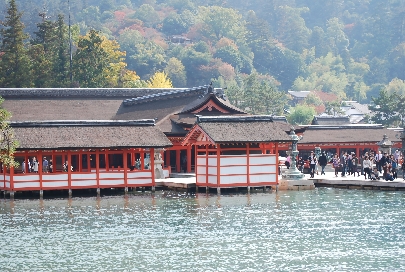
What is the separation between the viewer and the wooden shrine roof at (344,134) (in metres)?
81.9

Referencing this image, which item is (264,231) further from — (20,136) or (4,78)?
(4,78)

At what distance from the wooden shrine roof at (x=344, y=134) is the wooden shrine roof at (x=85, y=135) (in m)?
25.7

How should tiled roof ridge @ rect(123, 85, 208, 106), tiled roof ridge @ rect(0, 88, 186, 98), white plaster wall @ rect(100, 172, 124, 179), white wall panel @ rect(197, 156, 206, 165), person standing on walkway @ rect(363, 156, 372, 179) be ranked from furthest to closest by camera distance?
tiled roof ridge @ rect(0, 88, 186, 98) < tiled roof ridge @ rect(123, 85, 208, 106) < person standing on walkway @ rect(363, 156, 372, 179) < white plaster wall @ rect(100, 172, 124, 179) < white wall panel @ rect(197, 156, 206, 165)

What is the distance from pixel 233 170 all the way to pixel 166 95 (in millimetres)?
21926

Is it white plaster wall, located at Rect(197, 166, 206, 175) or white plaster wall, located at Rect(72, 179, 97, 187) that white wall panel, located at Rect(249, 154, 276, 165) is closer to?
white plaster wall, located at Rect(197, 166, 206, 175)

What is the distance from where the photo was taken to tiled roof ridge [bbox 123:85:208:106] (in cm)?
7388

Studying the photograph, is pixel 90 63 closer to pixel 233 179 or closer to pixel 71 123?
pixel 71 123

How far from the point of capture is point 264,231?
41.4 m

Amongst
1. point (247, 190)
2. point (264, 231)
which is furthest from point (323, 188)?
point (264, 231)

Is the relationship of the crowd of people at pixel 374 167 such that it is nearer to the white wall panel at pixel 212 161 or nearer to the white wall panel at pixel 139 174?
the white wall panel at pixel 212 161

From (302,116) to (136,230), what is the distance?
93840 mm

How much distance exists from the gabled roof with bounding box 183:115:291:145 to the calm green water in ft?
10.6

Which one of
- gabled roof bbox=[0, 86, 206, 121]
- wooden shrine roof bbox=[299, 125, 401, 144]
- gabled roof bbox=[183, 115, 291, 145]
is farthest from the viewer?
wooden shrine roof bbox=[299, 125, 401, 144]

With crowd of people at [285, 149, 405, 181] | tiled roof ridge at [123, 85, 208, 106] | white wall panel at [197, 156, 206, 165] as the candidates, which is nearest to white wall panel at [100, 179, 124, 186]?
white wall panel at [197, 156, 206, 165]
